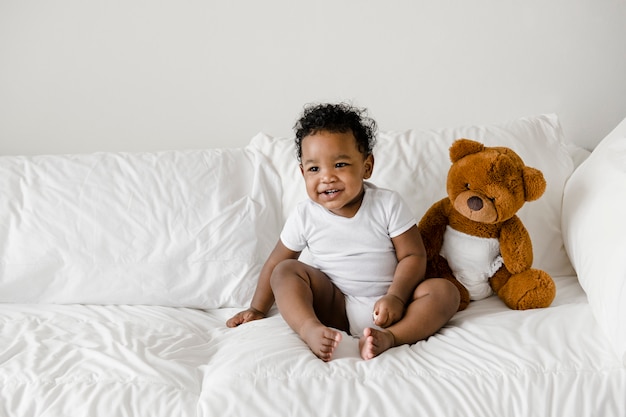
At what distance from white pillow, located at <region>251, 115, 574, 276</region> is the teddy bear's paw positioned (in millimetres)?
195

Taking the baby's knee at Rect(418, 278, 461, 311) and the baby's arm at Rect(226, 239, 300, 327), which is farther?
the baby's arm at Rect(226, 239, 300, 327)

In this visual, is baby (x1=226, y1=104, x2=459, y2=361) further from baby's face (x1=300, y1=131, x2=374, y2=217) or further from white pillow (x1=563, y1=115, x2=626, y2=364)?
white pillow (x1=563, y1=115, x2=626, y2=364)

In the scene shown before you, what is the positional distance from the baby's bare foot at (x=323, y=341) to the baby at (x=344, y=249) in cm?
9

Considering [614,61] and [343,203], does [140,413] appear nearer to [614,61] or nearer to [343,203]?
[343,203]

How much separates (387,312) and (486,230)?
355 millimetres

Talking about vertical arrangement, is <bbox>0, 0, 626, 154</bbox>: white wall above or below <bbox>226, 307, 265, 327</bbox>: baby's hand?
above

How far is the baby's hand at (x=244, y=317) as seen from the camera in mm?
1553

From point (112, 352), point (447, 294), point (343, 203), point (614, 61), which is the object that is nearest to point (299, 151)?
point (343, 203)

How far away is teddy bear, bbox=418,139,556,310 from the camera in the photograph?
4.89 feet

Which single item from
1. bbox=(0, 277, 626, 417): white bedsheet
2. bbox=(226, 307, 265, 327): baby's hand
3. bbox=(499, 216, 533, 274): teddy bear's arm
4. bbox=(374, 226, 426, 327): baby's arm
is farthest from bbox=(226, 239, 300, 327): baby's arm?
bbox=(499, 216, 533, 274): teddy bear's arm

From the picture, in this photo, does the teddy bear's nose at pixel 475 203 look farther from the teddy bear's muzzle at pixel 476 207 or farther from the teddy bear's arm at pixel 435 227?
the teddy bear's arm at pixel 435 227

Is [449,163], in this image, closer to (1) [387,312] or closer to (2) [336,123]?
(2) [336,123]

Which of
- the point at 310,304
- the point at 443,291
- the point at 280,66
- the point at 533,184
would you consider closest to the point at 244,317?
the point at 310,304

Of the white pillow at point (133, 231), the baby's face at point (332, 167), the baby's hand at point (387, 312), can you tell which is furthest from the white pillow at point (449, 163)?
the baby's hand at point (387, 312)
